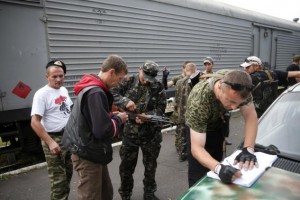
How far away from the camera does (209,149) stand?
2.63 meters

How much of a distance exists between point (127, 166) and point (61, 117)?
93 cm

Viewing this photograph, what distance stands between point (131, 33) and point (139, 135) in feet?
12.0

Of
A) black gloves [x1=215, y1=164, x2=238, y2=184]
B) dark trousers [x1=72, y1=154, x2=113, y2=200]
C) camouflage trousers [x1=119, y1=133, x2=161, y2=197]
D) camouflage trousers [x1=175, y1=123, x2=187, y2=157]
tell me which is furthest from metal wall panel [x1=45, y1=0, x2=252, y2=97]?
black gloves [x1=215, y1=164, x2=238, y2=184]

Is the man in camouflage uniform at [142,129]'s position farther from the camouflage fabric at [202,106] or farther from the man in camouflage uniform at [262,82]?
the man in camouflage uniform at [262,82]

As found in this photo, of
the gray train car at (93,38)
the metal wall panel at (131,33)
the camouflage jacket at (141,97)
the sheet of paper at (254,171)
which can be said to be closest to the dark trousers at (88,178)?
the sheet of paper at (254,171)

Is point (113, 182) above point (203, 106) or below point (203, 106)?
below

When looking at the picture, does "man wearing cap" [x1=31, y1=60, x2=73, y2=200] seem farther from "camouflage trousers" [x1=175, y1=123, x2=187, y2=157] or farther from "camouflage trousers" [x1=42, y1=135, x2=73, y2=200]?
"camouflage trousers" [x1=175, y1=123, x2=187, y2=157]

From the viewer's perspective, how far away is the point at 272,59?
12.6 meters

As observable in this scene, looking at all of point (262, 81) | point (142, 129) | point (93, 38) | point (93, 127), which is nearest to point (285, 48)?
point (262, 81)

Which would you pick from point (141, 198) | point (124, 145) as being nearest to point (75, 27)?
point (124, 145)

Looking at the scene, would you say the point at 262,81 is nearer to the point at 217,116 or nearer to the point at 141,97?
the point at 141,97

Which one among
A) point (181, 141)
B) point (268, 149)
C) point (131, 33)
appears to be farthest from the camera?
point (131, 33)

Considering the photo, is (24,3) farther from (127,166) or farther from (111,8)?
(127,166)

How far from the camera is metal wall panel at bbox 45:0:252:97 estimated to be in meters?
5.13
